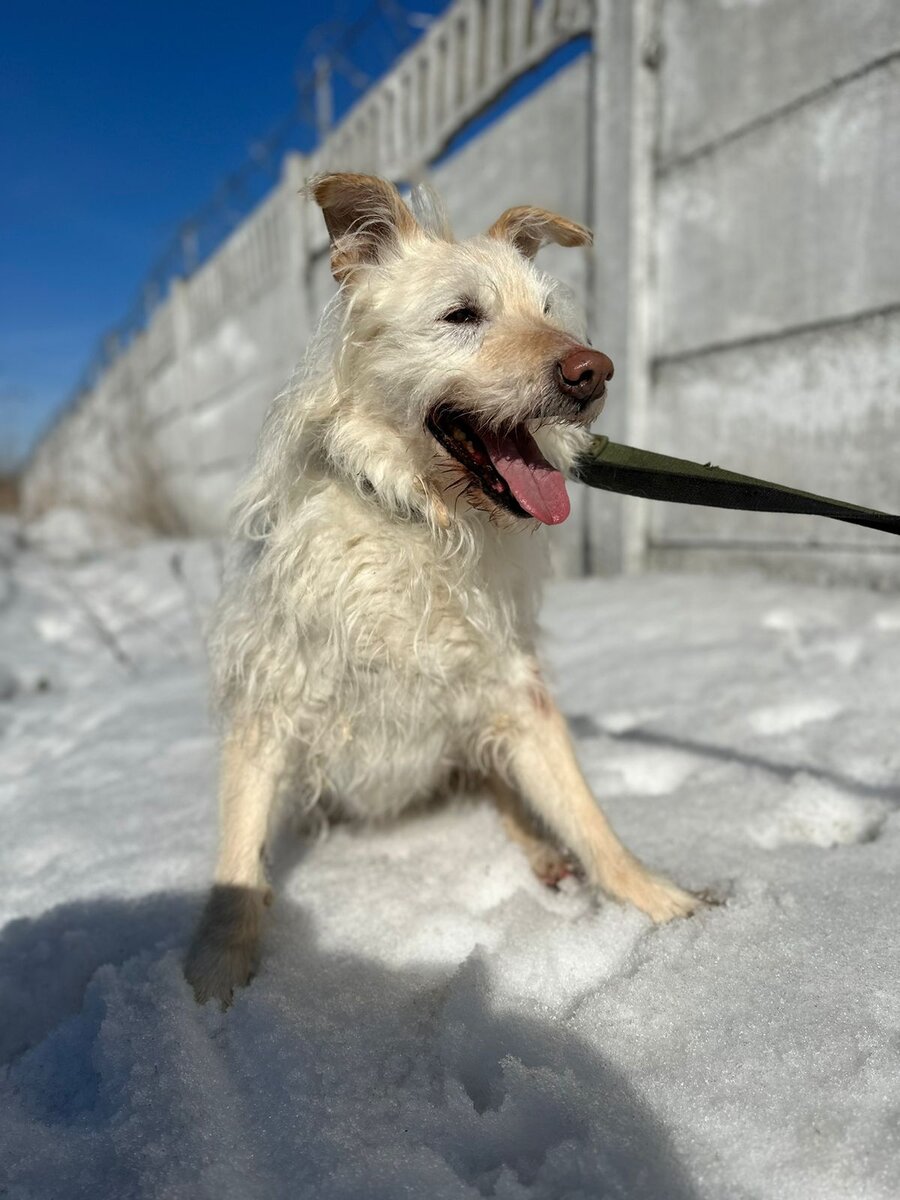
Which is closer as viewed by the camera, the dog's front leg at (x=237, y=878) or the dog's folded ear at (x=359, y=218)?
the dog's front leg at (x=237, y=878)

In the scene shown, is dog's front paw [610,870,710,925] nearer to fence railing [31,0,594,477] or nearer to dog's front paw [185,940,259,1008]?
dog's front paw [185,940,259,1008]

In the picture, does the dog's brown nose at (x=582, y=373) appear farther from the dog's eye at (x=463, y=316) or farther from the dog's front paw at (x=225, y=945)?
the dog's front paw at (x=225, y=945)

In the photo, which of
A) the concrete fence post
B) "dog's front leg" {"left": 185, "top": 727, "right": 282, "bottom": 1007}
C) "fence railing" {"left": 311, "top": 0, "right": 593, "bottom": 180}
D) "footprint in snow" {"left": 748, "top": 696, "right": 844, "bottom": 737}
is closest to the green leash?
"dog's front leg" {"left": 185, "top": 727, "right": 282, "bottom": 1007}

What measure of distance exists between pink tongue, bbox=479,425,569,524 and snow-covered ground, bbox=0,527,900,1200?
2.76 feet

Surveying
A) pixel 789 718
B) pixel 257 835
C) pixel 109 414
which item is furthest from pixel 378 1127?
pixel 109 414

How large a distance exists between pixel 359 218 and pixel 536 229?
462 mm

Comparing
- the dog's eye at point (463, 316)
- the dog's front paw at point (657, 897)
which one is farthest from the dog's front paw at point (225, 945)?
the dog's eye at point (463, 316)

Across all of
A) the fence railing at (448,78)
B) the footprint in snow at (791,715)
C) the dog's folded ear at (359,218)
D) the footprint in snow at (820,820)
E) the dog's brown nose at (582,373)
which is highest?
the fence railing at (448,78)

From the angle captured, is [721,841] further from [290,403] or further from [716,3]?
[716,3]

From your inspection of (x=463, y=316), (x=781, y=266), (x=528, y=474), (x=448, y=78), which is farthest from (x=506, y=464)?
(x=448, y=78)

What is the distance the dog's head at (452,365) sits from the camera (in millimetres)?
1521

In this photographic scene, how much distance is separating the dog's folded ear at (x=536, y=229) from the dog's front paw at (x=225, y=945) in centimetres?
162

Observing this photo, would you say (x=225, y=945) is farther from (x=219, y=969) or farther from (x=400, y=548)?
(x=400, y=548)

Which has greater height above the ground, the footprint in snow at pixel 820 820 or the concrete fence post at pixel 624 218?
the concrete fence post at pixel 624 218
